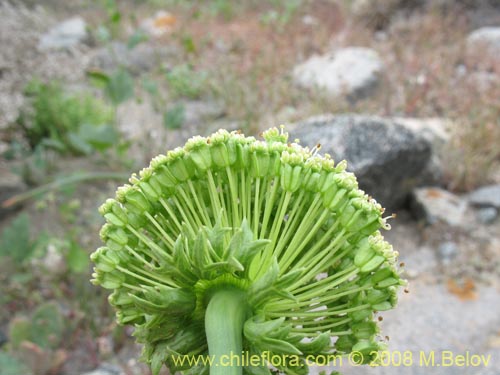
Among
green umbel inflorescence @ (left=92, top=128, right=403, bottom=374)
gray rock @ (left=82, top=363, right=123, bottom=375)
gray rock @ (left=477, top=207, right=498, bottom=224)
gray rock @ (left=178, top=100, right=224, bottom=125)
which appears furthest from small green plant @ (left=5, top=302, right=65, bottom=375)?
gray rock @ (left=477, top=207, right=498, bottom=224)

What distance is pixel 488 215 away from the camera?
402 cm

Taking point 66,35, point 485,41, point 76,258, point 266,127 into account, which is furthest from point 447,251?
point 66,35

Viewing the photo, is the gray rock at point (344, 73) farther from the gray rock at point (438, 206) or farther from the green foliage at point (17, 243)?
the green foliage at point (17, 243)

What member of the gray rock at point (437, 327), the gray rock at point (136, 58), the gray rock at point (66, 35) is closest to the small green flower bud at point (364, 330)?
the gray rock at point (437, 327)

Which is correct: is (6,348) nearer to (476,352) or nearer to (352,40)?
(476,352)

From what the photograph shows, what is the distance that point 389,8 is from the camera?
Answer: 8875mm

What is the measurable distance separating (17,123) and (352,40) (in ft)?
15.3

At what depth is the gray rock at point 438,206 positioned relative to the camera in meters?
3.89

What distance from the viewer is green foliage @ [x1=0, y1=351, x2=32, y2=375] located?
2.58 meters

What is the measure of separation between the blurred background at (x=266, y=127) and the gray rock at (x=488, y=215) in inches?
1.2

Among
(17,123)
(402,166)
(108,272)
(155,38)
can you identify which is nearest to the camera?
(108,272)

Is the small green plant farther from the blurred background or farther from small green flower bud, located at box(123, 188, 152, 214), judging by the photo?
small green flower bud, located at box(123, 188, 152, 214)

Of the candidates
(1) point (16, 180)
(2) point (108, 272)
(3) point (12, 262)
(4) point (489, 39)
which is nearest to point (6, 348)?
(3) point (12, 262)

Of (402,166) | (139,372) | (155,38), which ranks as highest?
(155,38)
